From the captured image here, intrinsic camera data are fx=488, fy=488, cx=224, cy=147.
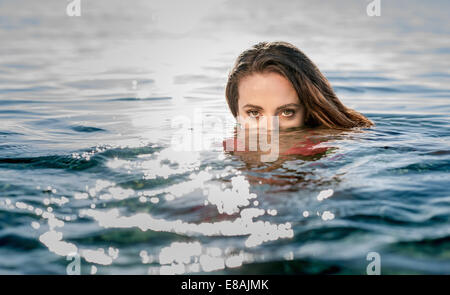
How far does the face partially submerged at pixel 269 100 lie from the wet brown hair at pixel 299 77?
7cm

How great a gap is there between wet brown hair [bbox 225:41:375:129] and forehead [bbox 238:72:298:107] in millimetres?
51

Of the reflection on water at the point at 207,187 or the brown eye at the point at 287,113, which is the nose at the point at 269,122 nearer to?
the brown eye at the point at 287,113

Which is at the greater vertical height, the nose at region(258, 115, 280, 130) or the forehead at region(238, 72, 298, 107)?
the forehead at region(238, 72, 298, 107)

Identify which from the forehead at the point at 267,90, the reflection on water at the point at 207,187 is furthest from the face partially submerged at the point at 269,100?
the reflection on water at the point at 207,187

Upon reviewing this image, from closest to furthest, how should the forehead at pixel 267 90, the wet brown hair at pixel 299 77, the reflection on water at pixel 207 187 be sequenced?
the reflection on water at pixel 207 187
the forehead at pixel 267 90
the wet brown hair at pixel 299 77

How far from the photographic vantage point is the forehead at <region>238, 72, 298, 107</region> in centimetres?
469

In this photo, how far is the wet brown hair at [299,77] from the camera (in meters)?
4.82

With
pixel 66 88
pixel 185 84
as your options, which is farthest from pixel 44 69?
pixel 185 84

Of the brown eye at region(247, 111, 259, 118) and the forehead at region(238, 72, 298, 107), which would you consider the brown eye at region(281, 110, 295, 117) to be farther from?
the brown eye at region(247, 111, 259, 118)

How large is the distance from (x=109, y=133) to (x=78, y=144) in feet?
2.50

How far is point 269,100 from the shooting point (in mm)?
4664

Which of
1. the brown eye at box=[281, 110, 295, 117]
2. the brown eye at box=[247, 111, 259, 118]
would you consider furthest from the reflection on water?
the brown eye at box=[247, 111, 259, 118]

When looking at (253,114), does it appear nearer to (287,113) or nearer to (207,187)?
(287,113)

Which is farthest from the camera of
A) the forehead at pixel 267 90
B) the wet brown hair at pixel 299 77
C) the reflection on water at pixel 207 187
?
the wet brown hair at pixel 299 77
